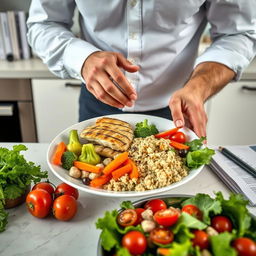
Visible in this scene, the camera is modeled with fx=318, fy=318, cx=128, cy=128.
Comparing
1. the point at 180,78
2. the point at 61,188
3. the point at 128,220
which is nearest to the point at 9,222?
the point at 61,188

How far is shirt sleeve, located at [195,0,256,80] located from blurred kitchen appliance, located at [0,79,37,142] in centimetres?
125

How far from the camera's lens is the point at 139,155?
37.1 inches

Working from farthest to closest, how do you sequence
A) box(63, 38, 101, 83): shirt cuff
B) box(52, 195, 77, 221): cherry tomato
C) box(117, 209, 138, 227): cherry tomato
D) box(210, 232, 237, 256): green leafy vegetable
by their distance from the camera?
box(63, 38, 101, 83): shirt cuff, box(52, 195, 77, 221): cherry tomato, box(117, 209, 138, 227): cherry tomato, box(210, 232, 237, 256): green leafy vegetable

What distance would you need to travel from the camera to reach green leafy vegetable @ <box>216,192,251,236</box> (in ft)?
1.97

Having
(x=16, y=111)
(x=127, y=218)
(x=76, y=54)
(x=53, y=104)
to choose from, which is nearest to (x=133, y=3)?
(x=76, y=54)

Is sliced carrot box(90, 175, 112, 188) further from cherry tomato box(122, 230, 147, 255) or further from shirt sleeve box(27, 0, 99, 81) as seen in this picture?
shirt sleeve box(27, 0, 99, 81)

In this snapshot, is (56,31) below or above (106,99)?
above

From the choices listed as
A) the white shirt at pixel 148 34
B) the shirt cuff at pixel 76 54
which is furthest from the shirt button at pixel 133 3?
the shirt cuff at pixel 76 54

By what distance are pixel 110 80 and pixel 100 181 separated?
0.31 meters

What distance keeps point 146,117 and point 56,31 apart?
511 mm

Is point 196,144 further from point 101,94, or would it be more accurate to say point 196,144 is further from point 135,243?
point 135,243

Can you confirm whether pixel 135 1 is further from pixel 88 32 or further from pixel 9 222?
pixel 9 222

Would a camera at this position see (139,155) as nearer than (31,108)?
Yes

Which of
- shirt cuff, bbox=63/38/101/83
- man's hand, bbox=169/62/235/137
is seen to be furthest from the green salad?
shirt cuff, bbox=63/38/101/83
